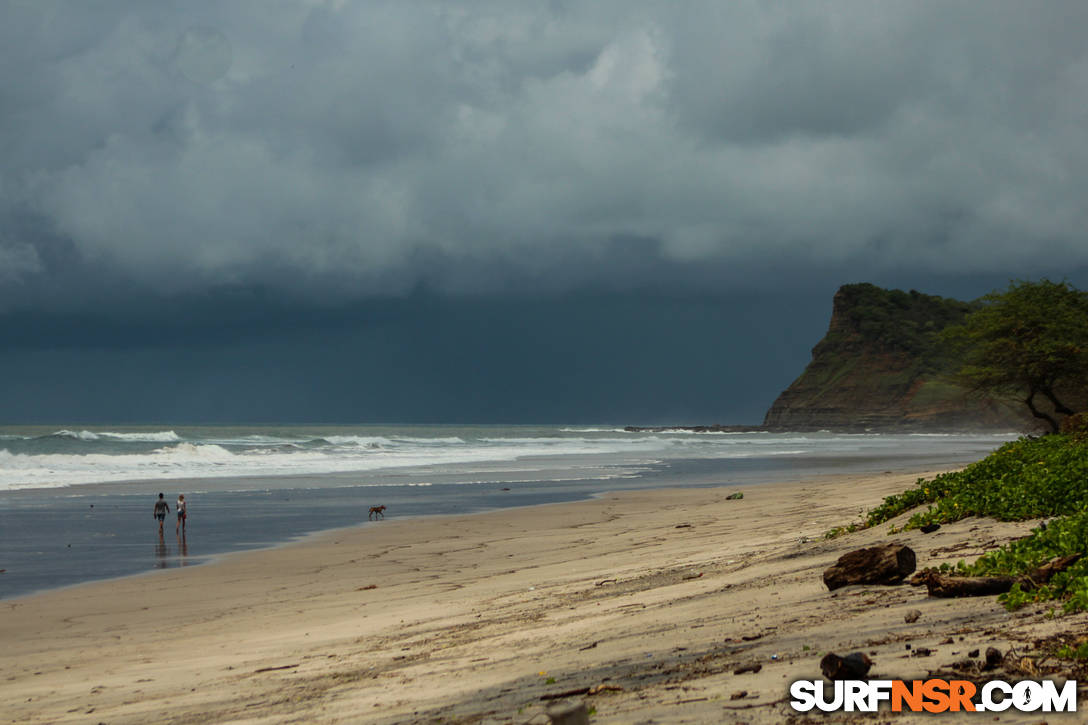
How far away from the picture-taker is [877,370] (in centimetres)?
15538

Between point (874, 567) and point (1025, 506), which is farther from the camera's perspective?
point (1025, 506)

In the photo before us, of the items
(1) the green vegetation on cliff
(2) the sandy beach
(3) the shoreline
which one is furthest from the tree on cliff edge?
(1) the green vegetation on cliff

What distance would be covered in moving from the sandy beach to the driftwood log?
18 centimetres

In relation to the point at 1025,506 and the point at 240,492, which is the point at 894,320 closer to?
the point at 240,492

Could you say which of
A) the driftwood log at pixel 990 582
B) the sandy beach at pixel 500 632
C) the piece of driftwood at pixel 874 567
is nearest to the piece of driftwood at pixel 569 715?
the sandy beach at pixel 500 632

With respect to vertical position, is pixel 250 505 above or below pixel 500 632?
below

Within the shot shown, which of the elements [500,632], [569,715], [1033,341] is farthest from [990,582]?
[1033,341]

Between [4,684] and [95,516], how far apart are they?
628 inches

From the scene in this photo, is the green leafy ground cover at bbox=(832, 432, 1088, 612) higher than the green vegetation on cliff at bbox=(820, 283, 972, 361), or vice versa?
the green vegetation on cliff at bbox=(820, 283, 972, 361)

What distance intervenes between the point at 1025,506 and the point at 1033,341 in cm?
2655

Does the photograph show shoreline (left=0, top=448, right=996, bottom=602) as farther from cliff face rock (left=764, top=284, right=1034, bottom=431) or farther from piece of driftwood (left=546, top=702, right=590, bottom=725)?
cliff face rock (left=764, top=284, right=1034, bottom=431)

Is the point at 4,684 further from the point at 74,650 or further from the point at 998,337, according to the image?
the point at 998,337

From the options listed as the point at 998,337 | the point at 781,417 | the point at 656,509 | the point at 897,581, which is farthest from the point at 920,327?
the point at 897,581

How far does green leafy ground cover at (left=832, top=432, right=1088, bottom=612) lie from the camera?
18.2 feet
